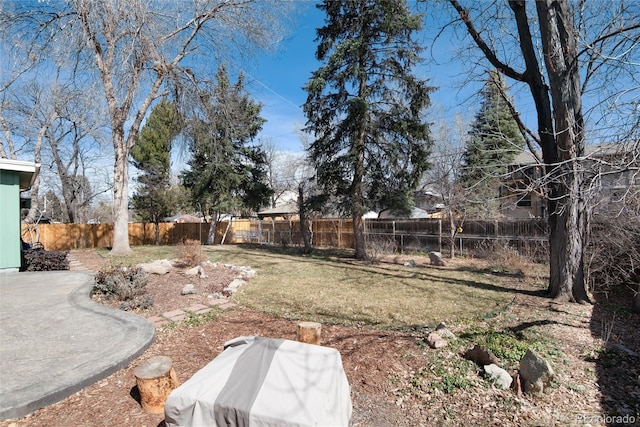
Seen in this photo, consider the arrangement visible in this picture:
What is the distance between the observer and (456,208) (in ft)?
37.5

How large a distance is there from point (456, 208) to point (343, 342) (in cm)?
935

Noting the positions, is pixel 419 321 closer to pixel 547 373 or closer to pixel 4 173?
pixel 547 373

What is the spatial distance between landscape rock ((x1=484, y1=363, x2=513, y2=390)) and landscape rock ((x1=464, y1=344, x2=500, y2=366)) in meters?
0.06

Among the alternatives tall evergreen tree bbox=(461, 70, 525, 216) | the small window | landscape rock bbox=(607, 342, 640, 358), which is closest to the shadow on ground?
landscape rock bbox=(607, 342, 640, 358)

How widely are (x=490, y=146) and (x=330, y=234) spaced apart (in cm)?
847

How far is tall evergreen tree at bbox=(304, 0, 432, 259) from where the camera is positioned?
10617 millimetres

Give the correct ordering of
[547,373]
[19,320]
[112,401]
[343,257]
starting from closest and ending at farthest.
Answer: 1. [112,401]
2. [547,373]
3. [19,320]
4. [343,257]

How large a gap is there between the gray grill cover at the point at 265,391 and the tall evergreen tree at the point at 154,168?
55.9 ft

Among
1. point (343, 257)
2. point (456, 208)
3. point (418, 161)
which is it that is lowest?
point (343, 257)

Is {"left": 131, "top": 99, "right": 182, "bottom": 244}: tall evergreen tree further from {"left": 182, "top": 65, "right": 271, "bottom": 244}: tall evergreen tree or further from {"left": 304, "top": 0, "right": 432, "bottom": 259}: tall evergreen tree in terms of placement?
{"left": 304, "top": 0, "right": 432, "bottom": 259}: tall evergreen tree

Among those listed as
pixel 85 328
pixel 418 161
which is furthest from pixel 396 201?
pixel 85 328

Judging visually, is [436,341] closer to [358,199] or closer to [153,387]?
[153,387]

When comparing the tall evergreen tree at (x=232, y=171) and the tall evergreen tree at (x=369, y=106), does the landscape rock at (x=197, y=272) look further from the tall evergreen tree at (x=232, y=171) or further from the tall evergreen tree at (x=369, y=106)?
the tall evergreen tree at (x=232, y=171)

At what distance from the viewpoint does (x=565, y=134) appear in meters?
5.16
